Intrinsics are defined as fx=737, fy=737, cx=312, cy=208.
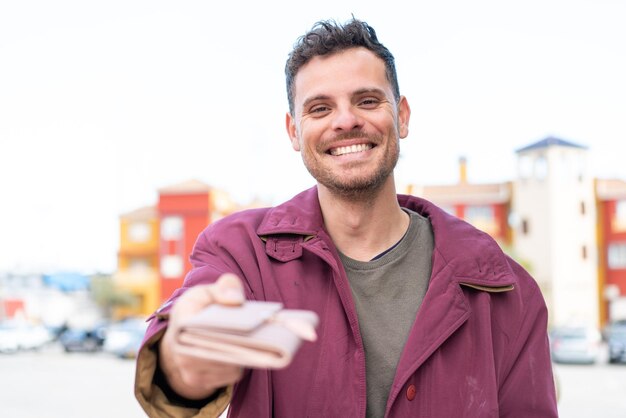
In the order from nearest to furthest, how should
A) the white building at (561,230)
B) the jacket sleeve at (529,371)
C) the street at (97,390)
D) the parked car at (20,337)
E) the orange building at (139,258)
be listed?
the jacket sleeve at (529,371) → the street at (97,390) → the parked car at (20,337) → the white building at (561,230) → the orange building at (139,258)

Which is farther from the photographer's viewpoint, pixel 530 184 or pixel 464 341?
pixel 530 184

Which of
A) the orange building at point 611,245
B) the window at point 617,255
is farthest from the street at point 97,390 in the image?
the window at point 617,255

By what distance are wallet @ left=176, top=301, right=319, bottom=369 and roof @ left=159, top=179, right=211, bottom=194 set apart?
4042 cm

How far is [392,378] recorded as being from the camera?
7.75 feet

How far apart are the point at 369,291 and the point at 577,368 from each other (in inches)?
838

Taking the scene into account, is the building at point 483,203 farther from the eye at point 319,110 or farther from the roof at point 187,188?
the eye at point 319,110

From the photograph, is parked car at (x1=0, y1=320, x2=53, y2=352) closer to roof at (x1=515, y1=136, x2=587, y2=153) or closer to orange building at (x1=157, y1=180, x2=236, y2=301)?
orange building at (x1=157, y1=180, x2=236, y2=301)

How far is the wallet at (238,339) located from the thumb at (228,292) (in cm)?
3

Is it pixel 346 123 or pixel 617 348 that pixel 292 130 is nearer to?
pixel 346 123

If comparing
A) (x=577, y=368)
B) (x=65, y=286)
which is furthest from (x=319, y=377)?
(x=65, y=286)

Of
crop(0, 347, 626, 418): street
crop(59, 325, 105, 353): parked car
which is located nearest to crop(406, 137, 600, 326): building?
crop(0, 347, 626, 418): street

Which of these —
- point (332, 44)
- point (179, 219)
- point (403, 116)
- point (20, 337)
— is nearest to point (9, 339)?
point (20, 337)

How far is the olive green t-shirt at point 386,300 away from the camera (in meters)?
2.36

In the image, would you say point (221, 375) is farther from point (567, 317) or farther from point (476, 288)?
point (567, 317)
